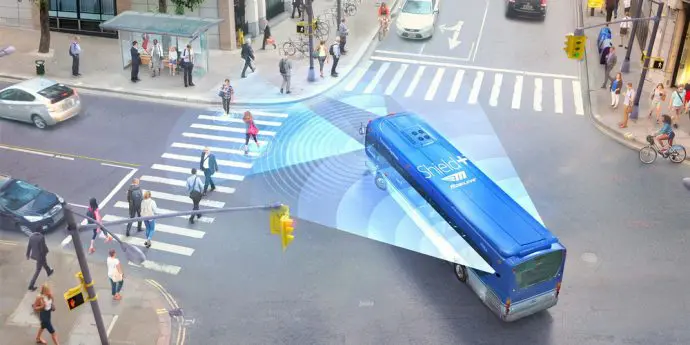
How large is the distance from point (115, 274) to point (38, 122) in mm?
12852

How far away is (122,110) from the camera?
99.5 ft

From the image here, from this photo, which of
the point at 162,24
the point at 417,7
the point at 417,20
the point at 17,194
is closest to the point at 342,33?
the point at 417,20

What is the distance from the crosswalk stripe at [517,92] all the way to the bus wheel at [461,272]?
44.8 ft

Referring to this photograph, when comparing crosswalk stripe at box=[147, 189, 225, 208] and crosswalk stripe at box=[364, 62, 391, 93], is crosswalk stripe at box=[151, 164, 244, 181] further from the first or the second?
crosswalk stripe at box=[364, 62, 391, 93]

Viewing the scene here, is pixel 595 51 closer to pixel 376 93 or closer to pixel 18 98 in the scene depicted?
pixel 376 93

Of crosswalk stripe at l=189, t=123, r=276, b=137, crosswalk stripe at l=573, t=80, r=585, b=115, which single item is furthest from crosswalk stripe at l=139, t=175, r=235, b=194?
crosswalk stripe at l=573, t=80, r=585, b=115

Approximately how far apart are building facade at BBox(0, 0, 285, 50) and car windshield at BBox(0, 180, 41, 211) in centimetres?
1709

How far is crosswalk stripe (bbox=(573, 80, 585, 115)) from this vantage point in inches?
1217

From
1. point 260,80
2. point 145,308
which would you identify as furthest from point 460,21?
point 145,308

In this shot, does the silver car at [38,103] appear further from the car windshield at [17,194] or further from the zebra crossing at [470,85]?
the zebra crossing at [470,85]

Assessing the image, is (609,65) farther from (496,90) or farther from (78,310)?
(78,310)

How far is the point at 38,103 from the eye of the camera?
27875 mm

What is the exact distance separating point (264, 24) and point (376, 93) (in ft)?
34.2

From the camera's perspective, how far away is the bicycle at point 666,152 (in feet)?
84.6
